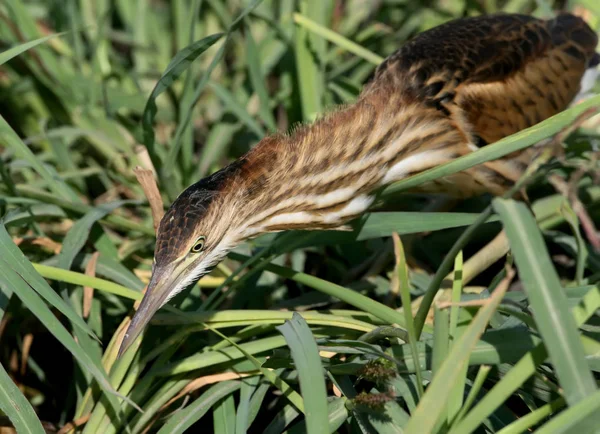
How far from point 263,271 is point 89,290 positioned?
60cm

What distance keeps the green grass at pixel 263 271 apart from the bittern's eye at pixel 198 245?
233 millimetres

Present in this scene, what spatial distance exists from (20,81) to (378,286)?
6.29 ft

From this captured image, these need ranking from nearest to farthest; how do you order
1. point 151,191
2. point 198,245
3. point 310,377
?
point 310,377
point 198,245
point 151,191

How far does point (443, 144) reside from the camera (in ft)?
9.07

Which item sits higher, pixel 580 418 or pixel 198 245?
pixel 198 245

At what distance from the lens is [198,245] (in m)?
2.15

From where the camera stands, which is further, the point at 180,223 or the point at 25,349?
the point at 25,349

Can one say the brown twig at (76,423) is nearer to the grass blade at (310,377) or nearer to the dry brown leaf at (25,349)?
the dry brown leaf at (25,349)

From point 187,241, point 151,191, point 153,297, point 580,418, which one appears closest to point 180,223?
point 187,241

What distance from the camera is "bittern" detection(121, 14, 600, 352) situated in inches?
84.9

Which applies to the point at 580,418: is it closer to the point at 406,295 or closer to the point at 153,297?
the point at 406,295

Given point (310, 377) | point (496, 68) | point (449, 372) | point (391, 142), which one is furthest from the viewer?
point (496, 68)

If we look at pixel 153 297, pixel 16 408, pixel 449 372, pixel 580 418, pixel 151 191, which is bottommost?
pixel 580 418

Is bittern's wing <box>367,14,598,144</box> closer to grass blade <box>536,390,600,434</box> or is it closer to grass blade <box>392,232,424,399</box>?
grass blade <box>392,232,424,399</box>
